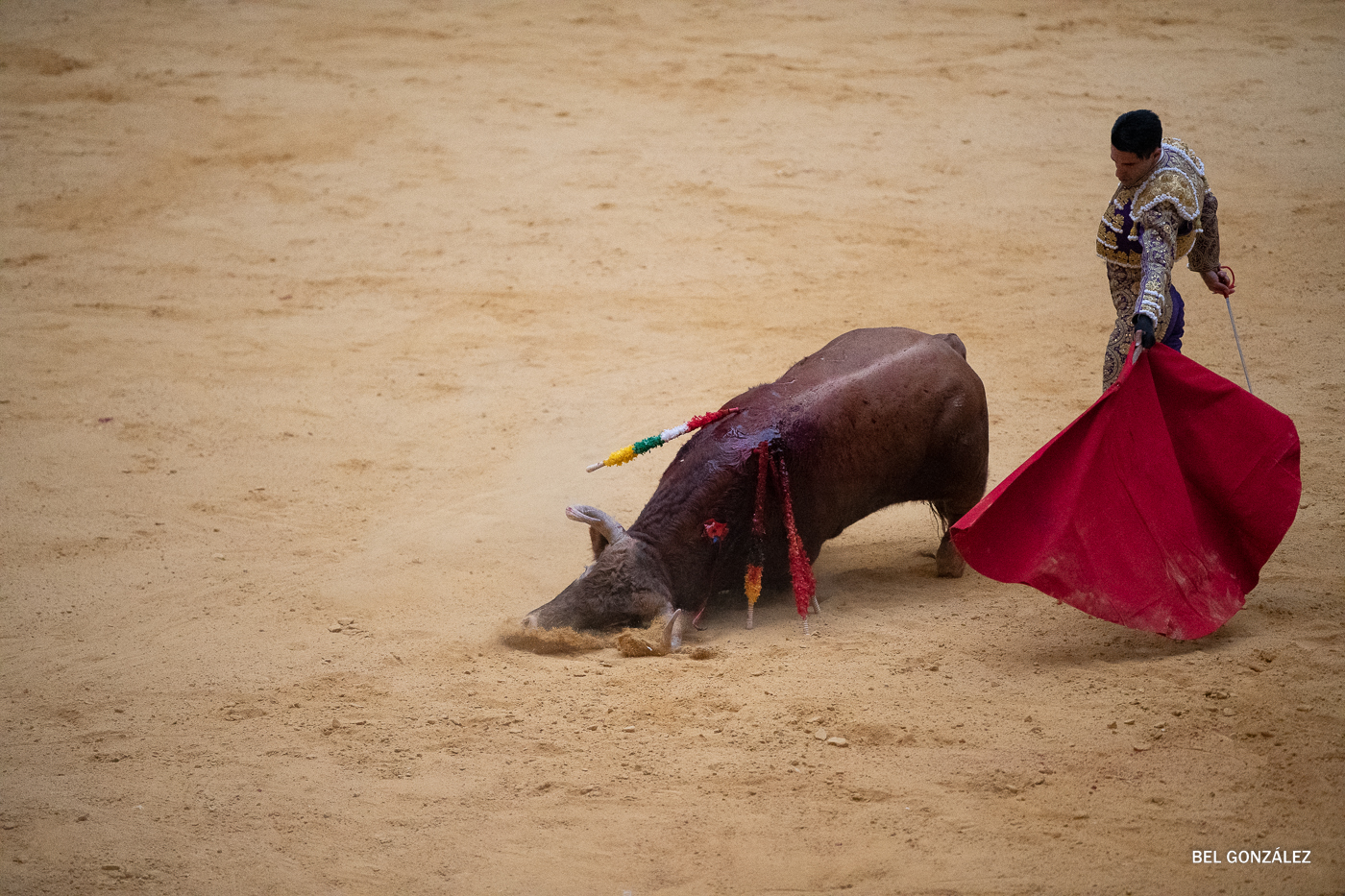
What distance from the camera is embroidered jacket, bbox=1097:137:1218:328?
399 centimetres

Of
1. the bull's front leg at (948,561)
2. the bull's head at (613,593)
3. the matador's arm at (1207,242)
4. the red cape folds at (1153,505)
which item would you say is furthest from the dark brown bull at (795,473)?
the matador's arm at (1207,242)

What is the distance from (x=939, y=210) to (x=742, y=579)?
4995mm

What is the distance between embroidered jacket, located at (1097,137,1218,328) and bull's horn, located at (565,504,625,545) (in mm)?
2222

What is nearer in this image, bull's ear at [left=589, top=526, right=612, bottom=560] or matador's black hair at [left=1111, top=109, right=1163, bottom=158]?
matador's black hair at [left=1111, top=109, right=1163, bottom=158]

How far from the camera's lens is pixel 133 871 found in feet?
10.6

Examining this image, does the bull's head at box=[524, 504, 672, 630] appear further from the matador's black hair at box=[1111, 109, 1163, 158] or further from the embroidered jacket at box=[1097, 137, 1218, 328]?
the matador's black hair at box=[1111, 109, 1163, 158]

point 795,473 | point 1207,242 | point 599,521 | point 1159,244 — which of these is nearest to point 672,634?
point 599,521

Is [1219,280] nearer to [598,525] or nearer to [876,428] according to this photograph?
[876,428]

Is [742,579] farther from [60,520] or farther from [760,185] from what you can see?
[760,185]

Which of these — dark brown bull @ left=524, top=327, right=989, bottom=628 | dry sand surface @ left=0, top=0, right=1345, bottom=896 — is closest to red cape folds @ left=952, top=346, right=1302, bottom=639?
dry sand surface @ left=0, top=0, right=1345, bottom=896

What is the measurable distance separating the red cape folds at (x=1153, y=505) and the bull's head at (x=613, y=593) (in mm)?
1262

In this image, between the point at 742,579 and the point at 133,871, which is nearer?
the point at 133,871

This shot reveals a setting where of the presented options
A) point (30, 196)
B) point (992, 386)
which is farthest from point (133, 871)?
→ point (30, 196)

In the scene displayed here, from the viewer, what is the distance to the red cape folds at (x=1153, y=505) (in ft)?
12.7
